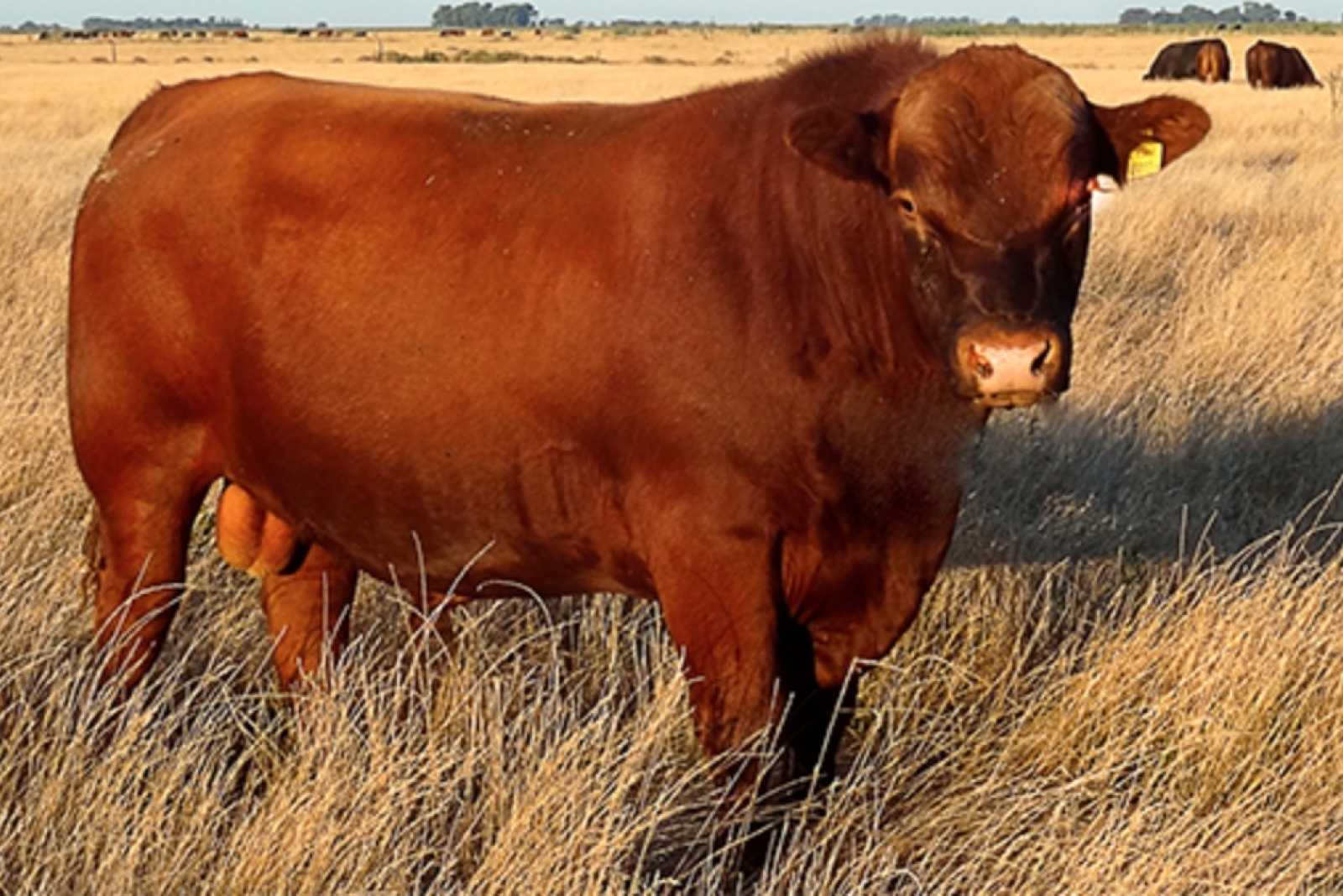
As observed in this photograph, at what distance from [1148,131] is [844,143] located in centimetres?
78

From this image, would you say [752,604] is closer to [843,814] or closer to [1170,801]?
[843,814]

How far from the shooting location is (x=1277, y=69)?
4578 cm

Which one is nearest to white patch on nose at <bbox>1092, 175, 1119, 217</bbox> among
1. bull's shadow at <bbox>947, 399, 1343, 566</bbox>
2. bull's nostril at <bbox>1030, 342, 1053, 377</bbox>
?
bull's nostril at <bbox>1030, 342, 1053, 377</bbox>

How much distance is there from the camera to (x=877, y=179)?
3602 mm

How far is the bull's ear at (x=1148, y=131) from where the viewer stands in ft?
12.6

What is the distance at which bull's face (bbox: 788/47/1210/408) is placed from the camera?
327 cm

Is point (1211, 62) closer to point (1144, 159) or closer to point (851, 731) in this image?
point (851, 731)

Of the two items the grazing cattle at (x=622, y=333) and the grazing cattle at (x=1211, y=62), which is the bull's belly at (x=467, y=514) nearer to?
the grazing cattle at (x=622, y=333)

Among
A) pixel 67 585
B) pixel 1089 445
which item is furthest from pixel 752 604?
pixel 1089 445

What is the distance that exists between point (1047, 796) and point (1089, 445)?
336 centimetres

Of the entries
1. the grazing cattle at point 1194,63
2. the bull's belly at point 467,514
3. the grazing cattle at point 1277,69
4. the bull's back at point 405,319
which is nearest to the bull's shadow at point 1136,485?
the bull's belly at point 467,514

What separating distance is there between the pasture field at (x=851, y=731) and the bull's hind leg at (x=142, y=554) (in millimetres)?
121

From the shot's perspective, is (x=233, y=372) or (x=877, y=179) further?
(x=233, y=372)

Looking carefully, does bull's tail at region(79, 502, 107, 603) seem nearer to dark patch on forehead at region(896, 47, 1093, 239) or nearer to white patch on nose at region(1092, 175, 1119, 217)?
dark patch on forehead at region(896, 47, 1093, 239)
